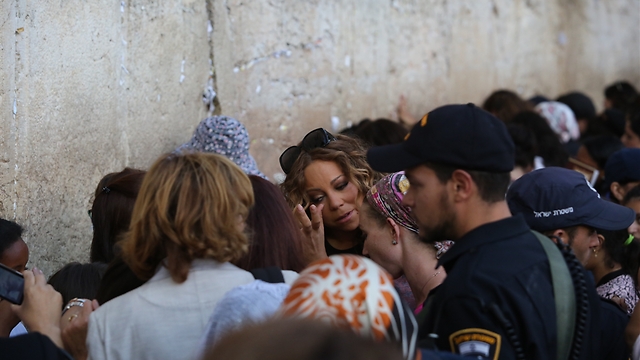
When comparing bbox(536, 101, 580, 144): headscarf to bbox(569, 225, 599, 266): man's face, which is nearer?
bbox(569, 225, 599, 266): man's face

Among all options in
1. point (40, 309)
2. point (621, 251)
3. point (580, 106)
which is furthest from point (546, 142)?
point (40, 309)

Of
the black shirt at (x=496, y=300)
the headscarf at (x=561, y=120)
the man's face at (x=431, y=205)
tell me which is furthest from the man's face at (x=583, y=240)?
the headscarf at (x=561, y=120)

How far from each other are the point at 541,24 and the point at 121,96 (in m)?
5.85

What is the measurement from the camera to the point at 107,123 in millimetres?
3691

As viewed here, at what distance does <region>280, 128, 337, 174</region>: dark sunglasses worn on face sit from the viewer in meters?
3.50

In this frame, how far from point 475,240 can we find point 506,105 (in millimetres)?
4514

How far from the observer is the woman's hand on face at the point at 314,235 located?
3.21 m

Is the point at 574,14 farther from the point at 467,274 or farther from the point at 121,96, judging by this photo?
the point at 467,274

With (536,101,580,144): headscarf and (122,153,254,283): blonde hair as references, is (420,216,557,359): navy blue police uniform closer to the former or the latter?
(122,153,254,283): blonde hair

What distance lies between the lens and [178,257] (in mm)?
2045

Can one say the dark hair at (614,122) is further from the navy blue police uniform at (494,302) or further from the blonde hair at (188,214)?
the blonde hair at (188,214)

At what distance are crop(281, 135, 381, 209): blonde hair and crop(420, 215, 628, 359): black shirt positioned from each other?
4.61ft

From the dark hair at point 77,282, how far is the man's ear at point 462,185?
133 centimetres

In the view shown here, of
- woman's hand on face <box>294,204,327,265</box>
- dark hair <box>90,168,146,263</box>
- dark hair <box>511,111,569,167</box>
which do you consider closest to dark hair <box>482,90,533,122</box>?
dark hair <box>511,111,569,167</box>
